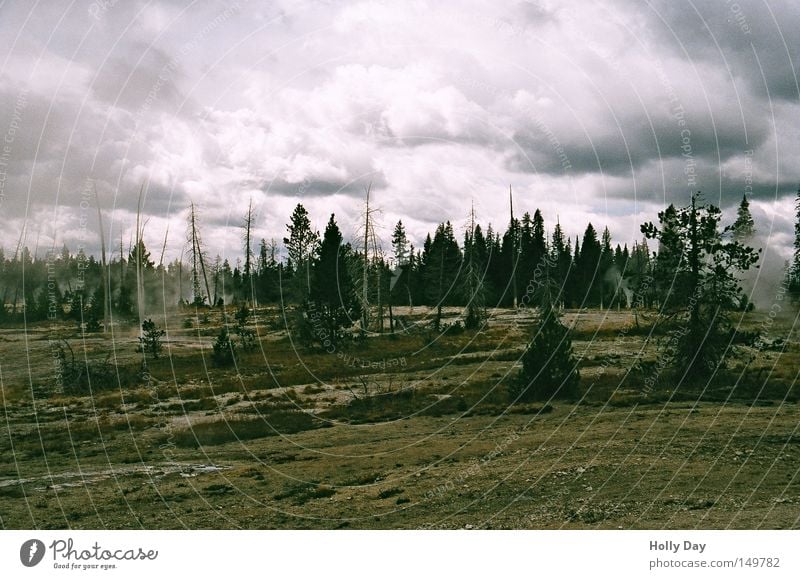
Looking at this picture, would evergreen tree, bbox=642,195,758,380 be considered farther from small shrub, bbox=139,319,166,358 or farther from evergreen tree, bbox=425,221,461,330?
small shrub, bbox=139,319,166,358

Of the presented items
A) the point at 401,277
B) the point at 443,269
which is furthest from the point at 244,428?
the point at 401,277

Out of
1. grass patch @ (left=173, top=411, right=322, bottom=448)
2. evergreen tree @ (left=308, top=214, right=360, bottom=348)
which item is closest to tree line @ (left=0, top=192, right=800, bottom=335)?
evergreen tree @ (left=308, top=214, right=360, bottom=348)

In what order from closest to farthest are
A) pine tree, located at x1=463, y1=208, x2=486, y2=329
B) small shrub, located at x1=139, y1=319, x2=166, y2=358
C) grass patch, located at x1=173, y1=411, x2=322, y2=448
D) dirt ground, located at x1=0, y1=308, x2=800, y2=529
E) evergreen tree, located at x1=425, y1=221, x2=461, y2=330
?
dirt ground, located at x1=0, y1=308, x2=800, y2=529
grass patch, located at x1=173, y1=411, x2=322, y2=448
small shrub, located at x1=139, y1=319, x2=166, y2=358
pine tree, located at x1=463, y1=208, x2=486, y2=329
evergreen tree, located at x1=425, y1=221, x2=461, y2=330

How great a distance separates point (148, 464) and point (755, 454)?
14.9 meters

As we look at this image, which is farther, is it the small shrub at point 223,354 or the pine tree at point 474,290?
the pine tree at point 474,290

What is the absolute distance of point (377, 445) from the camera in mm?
15914

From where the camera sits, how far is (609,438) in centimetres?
1519

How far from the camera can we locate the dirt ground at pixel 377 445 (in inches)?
466

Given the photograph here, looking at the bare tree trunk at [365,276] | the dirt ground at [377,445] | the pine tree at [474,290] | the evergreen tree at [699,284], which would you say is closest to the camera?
the dirt ground at [377,445]

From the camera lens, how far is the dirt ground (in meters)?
11.8

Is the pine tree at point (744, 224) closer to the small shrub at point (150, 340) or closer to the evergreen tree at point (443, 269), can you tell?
the evergreen tree at point (443, 269)

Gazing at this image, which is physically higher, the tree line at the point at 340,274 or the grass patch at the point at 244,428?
the tree line at the point at 340,274

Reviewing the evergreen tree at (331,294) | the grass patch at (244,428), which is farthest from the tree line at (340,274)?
the grass patch at (244,428)
